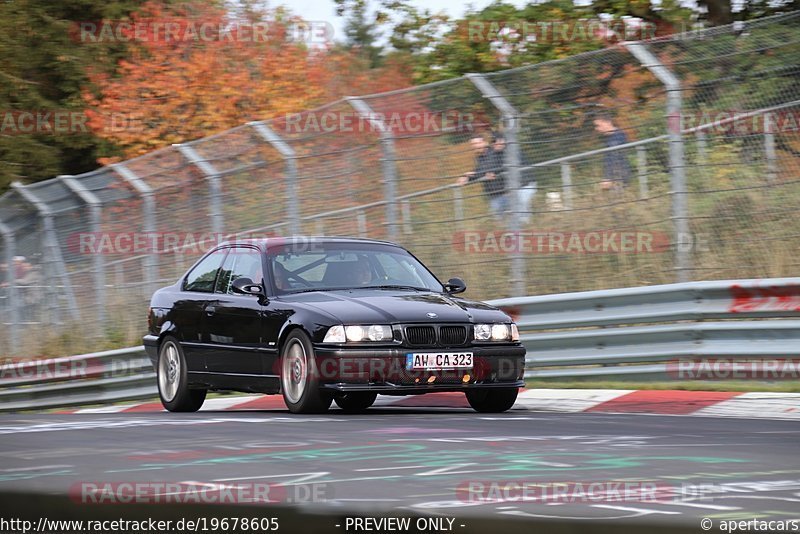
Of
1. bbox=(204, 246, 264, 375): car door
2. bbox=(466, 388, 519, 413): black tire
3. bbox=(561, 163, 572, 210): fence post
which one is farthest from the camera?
bbox=(561, 163, 572, 210): fence post

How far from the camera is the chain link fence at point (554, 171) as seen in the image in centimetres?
1200

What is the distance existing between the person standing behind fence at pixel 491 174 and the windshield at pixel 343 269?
2.06m

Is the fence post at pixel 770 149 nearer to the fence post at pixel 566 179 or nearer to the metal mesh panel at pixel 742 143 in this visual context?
the metal mesh panel at pixel 742 143

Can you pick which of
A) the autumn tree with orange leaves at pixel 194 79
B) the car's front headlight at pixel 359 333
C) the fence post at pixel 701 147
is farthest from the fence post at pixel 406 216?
the autumn tree with orange leaves at pixel 194 79

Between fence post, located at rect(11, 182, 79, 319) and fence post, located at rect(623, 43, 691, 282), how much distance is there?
10554mm

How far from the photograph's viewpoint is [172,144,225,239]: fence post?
1692cm

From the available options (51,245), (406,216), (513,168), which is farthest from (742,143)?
(51,245)

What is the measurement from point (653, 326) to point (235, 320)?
3.64 meters

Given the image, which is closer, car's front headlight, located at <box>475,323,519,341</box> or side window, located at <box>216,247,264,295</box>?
car's front headlight, located at <box>475,323,519,341</box>

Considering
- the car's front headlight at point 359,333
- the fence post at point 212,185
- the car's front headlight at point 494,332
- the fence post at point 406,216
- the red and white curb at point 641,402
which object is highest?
the fence post at point 212,185

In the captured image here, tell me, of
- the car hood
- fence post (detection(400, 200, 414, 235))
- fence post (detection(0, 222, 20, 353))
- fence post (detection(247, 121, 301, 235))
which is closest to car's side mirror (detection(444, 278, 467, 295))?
the car hood

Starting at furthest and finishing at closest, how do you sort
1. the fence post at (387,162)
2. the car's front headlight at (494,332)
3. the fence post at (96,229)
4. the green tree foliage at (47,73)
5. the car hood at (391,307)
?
the green tree foliage at (47,73) → the fence post at (96,229) → the fence post at (387,162) → the car's front headlight at (494,332) → the car hood at (391,307)

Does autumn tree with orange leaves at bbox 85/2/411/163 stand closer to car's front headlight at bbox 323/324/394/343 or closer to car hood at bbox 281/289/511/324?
car hood at bbox 281/289/511/324

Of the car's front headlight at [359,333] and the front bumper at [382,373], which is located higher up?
the car's front headlight at [359,333]
